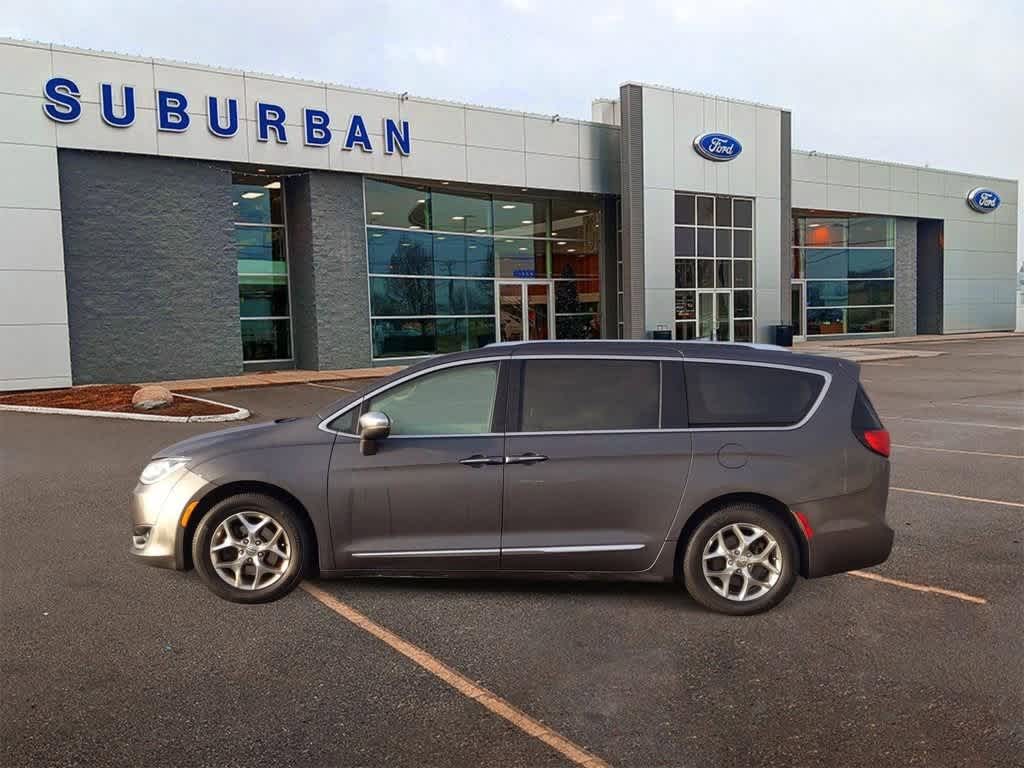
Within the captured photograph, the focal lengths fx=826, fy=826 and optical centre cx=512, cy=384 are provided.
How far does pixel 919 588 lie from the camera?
5301 millimetres

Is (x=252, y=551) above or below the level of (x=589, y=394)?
below

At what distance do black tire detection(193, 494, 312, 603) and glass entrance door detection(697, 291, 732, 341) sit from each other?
2560cm

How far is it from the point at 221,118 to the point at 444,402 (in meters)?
18.8

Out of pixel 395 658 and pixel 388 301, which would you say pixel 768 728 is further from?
pixel 388 301

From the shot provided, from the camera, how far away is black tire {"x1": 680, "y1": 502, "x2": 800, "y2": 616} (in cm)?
486

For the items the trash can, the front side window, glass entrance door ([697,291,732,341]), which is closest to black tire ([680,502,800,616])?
the front side window

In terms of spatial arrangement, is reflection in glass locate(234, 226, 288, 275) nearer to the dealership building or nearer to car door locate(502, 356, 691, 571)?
the dealership building

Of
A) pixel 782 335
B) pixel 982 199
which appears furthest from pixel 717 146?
pixel 982 199

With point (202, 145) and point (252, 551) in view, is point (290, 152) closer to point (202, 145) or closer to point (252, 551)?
point (202, 145)

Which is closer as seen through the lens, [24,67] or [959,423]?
[959,423]

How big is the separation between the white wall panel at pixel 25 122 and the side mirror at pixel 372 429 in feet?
59.0

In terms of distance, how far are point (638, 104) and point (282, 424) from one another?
24.0m

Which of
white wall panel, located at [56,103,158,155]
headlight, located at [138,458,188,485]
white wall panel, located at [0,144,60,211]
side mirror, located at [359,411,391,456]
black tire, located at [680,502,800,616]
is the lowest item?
black tire, located at [680,502,800,616]

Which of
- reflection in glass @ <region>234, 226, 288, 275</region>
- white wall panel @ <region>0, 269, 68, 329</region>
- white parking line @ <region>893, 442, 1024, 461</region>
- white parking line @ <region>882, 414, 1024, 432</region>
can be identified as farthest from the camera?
reflection in glass @ <region>234, 226, 288, 275</region>
